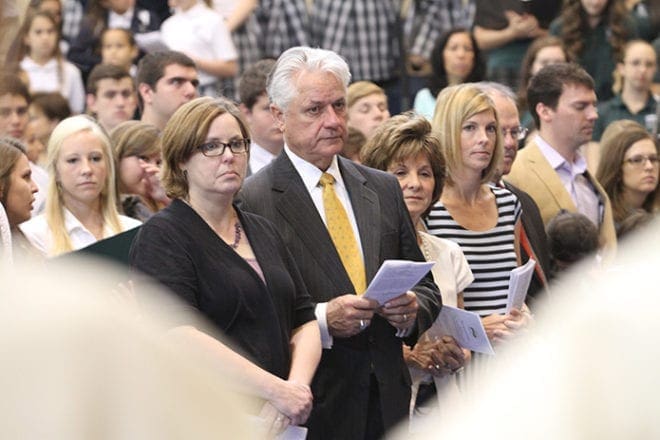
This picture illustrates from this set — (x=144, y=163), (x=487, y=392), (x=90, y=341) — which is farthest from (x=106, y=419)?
(x=144, y=163)

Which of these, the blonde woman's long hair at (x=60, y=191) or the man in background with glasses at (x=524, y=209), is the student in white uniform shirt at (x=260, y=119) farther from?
the man in background with glasses at (x=524, y=209)

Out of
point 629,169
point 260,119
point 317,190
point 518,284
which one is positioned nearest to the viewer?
point 317,190

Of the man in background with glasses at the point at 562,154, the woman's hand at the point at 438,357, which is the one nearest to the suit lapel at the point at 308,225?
the woman's hand at the point at 438,357

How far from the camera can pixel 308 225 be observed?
5016 millimetres

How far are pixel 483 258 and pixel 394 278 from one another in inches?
54.2

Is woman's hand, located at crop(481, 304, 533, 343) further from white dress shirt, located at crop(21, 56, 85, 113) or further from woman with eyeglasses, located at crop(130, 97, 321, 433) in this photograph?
white dress shirt, located at crop(21, 56, 85, 113)

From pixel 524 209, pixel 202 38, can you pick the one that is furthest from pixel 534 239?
pixel 202 38

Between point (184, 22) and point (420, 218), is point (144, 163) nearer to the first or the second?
point (420, 218)

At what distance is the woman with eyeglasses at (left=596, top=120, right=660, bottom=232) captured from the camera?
8305mm

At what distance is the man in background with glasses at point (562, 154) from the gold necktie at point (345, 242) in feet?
7.80

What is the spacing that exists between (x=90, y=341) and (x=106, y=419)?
0.05 m

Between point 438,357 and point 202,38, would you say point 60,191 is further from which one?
point 202,38

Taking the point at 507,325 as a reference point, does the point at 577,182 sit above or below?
above

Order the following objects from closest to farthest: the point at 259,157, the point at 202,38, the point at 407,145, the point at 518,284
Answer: the point at 518,284
the point at 407,145
the point at 259,157
the point at 202,38
